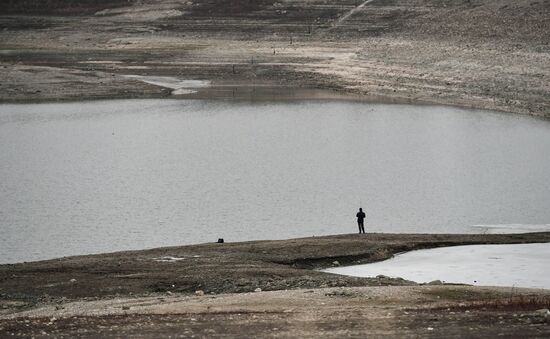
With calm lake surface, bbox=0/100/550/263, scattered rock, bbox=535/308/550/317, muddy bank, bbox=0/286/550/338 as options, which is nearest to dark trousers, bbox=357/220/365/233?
calm lake surface, bbox=0/100/550/263

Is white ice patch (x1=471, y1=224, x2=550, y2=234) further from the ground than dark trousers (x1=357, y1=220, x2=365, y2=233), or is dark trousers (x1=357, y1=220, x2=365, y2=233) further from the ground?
dark trousers (x1=357, y1=220, x2=365, y2=233)

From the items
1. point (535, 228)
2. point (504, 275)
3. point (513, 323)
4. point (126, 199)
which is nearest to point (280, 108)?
point (126, 199)

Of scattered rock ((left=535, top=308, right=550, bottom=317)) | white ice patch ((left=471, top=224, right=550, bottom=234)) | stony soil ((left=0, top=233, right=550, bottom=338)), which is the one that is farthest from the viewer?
white ice patch ((left=471, top=224, right=550, bottom=234))

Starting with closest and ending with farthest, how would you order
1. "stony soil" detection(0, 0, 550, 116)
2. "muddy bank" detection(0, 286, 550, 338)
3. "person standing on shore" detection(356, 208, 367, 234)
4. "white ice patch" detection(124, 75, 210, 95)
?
1. "muddy bank" detection(0, 286, 550, 338)
2. "person standing on shore" detection(356, 208, 367, 234)
3. "stony soil" detection(0, 0, 550, 116)
4. "white ice patch" detection(124, 75, 210, 95)

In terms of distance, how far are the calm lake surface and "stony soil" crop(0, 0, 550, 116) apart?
5.39 m

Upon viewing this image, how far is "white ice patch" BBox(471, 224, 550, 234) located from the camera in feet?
112

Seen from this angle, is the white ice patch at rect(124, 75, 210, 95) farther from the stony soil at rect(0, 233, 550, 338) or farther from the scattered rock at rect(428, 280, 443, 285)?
the scattered rock at rect(428, 280, 443, 285)

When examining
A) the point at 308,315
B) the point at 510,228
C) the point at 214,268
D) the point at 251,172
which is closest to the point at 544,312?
the point at 308,315

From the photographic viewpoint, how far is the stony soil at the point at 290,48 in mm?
69562

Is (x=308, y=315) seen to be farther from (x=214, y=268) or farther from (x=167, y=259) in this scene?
(x=167, y=259)

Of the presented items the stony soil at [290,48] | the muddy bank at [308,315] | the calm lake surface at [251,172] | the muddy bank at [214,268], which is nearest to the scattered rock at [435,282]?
the muddy bank at [214,268]

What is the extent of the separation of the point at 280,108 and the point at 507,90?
13.3 metres

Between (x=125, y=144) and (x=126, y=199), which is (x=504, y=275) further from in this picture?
(x=125, y=144)

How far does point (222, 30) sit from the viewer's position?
308 ft
